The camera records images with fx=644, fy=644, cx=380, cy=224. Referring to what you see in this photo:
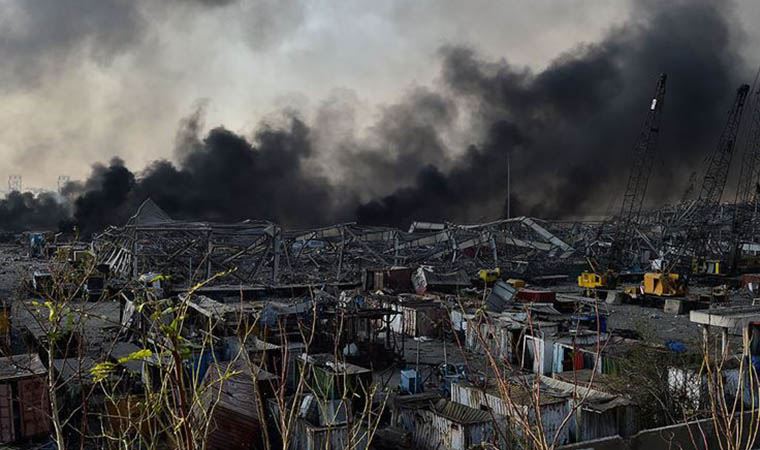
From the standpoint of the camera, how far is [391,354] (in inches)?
705

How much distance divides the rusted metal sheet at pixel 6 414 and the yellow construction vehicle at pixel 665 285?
26939mm

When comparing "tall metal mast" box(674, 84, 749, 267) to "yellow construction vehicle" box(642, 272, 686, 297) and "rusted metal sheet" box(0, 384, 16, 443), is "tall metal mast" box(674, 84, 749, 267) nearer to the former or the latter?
"yellow construction vehicle" box(642, 272, 686, 297)

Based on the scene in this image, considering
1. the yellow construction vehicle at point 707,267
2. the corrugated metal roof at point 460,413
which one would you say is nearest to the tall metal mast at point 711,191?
the yellow construction vehicle at point 707,267

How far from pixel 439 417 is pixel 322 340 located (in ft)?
29.7

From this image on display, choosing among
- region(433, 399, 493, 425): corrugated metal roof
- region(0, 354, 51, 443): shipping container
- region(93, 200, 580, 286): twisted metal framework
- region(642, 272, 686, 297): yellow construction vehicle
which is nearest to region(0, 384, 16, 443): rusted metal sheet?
region(0, 354, 51, 443): shipping container

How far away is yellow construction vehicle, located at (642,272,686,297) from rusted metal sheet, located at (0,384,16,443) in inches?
1061

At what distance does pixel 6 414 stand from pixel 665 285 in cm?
2716

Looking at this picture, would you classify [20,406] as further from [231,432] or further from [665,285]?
[665,285]

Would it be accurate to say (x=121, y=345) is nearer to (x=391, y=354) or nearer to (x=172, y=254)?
(x=391, y=354)

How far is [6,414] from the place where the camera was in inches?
446

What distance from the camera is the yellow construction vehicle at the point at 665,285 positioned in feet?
98.0

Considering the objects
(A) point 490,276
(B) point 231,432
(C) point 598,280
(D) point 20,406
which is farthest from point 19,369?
(C) point 598,280

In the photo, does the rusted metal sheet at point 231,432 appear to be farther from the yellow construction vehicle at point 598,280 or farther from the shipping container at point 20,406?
the yellow construction vehicle at point 598,280

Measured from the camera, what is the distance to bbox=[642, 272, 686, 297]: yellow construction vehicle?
29.9m
